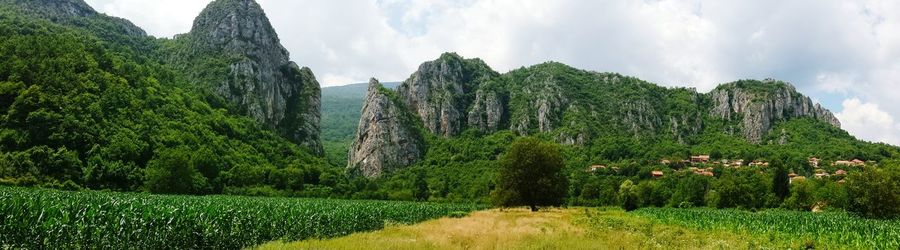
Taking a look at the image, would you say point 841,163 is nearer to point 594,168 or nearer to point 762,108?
point 762,108

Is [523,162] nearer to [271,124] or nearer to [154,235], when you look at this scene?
[154,235]

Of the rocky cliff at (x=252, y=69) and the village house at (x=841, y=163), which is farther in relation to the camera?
the rocky cliff at (x=252, y=69)

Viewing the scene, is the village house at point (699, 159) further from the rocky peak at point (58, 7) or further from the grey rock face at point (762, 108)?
→ the rocky peak at point (58, 7)

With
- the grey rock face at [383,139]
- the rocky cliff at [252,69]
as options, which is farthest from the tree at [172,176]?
the grey rock face at [383,139]

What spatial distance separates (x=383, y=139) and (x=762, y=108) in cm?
13652

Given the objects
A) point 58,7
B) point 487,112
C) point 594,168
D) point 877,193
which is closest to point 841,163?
point 594,168

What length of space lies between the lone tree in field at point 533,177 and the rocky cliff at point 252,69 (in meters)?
106

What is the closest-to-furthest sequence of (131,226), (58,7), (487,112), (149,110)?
(131,226) < (149,110) < (58,7) < (487,112)

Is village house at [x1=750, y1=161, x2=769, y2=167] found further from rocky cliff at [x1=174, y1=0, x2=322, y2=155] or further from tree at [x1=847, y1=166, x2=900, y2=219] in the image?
rocky cliff at [x1=174, y1=0, x2=322, y2=155]

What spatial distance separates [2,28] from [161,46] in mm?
→ 86338

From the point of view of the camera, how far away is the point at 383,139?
172 m

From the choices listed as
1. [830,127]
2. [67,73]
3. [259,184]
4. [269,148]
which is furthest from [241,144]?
[830,127]

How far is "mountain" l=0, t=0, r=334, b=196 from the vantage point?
6675cm

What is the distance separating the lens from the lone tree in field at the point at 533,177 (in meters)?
68.1
